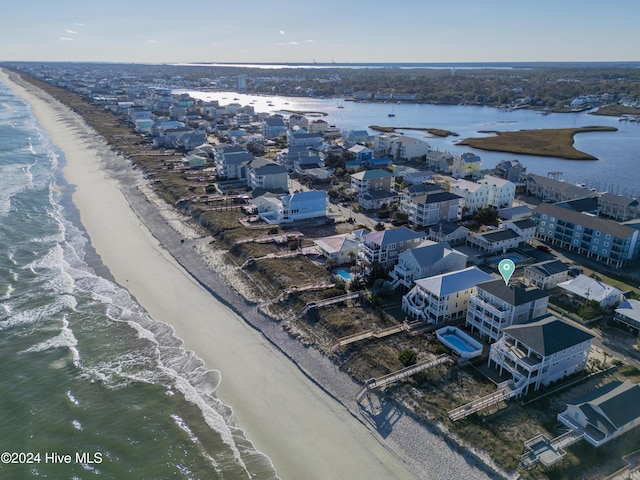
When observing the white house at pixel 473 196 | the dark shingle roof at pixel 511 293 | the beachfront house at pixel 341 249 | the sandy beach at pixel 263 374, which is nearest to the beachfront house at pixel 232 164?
the sandy beach at pixel 263 374

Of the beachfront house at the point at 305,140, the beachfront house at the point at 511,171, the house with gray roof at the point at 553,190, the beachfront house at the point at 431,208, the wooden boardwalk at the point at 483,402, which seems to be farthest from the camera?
the beachfront house at the point at 305,140

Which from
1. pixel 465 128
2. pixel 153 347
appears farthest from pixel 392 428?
pixel 465 128

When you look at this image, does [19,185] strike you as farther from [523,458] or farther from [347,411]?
[523,458]

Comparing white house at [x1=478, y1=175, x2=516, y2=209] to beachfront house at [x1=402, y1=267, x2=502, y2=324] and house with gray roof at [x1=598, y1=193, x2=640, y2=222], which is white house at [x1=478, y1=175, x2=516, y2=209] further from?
beachfront house at [x1=402, y1=267, x2=502, y2=324]

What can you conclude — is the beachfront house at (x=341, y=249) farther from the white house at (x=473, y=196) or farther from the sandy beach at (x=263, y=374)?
the white house at (x=473, y=196)

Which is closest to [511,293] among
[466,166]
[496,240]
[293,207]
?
[496,240]

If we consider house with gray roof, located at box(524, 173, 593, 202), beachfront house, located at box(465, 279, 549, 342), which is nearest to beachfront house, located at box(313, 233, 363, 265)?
beachfront house, located at box(465, 279, 549, 342)

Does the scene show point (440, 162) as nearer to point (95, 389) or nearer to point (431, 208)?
point (431, 208)
